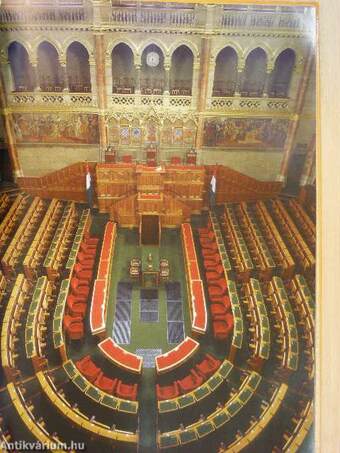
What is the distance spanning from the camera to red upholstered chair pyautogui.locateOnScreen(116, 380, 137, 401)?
483 centimetres

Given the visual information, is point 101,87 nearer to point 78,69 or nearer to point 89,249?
point 78,69

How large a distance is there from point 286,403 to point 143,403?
1.75m

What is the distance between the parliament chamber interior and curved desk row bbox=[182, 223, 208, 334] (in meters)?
0.03

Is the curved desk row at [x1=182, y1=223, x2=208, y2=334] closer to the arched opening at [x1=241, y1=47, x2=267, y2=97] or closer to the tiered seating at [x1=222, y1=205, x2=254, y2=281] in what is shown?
the tiered seating at [x1=222, y1=205, x2=254, y2=281]

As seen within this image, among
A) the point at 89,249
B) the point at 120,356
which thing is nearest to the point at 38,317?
the point at 89,249

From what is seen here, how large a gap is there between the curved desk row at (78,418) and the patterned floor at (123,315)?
3.16ft

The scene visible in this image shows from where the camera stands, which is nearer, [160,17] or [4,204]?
[160,17]

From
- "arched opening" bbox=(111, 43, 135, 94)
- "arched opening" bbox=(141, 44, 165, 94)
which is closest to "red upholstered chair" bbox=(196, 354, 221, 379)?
"arched opening" bbox=(141, 44, 165, 94)

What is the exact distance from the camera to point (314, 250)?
4.15 meters

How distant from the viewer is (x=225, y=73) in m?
4.65

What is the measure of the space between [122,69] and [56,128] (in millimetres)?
1177

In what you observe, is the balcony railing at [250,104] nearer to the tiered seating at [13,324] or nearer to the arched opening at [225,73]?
the arched opening at [225,73]

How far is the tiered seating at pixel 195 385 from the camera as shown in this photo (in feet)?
14.3

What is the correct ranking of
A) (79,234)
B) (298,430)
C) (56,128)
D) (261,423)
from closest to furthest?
1. (298,430)
2. (261,423)
3. (56,128)
4. (79,234)
